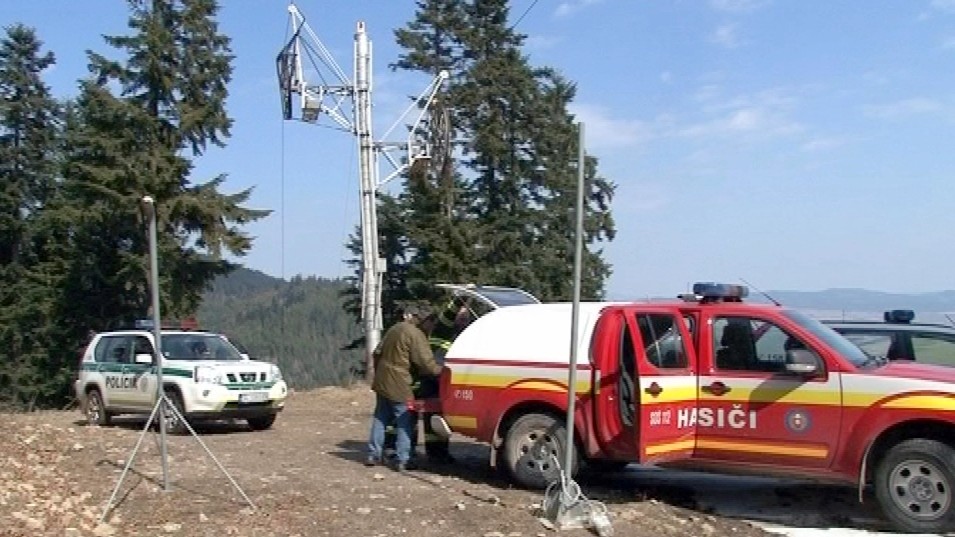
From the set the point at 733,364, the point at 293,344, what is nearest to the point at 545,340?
the point at 733,364

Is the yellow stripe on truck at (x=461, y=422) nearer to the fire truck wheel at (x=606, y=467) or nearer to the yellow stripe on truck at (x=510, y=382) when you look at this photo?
the yellow stripe on truck at (x=510, y=382)

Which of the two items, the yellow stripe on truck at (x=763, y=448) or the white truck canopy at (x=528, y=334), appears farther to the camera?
the white truck canopy at (x=528, y=334)

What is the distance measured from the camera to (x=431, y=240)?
40.0 meters

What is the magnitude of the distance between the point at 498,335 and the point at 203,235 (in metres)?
25.6

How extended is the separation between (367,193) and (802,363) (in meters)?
16.5

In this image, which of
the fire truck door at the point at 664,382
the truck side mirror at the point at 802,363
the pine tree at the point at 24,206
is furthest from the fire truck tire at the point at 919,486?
the pine tree at the point at 24,206

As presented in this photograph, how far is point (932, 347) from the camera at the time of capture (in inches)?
499

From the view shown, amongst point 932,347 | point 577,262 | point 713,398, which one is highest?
point 577,262

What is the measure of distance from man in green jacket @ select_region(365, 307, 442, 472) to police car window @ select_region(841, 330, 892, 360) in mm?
4810

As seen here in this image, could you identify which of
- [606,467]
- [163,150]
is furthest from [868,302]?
[163,150]

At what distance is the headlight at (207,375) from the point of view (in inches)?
608

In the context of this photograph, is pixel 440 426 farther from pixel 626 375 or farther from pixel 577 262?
pixel 577 262

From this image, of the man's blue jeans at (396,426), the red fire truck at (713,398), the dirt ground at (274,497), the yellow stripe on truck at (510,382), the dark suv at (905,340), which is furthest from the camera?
the dark suv at (905,340)

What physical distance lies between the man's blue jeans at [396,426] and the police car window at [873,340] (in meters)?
5.09
